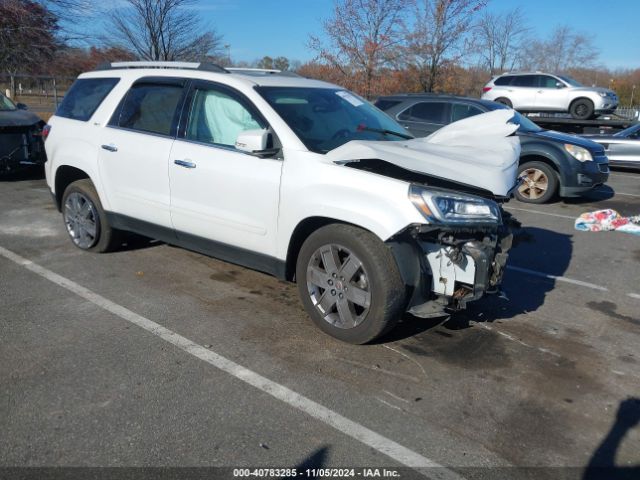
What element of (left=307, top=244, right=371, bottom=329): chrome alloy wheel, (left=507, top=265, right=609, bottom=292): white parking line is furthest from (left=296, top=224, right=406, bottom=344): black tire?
(left=507, top=265, right=609, bottom=292): white parking line

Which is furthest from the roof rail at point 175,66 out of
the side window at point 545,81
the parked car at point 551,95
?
the side window at point 545,81

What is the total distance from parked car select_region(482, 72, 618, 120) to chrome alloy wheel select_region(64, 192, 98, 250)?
50.7 ft

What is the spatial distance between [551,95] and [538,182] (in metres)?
10.0

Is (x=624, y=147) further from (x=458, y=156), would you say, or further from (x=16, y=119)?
(x=16, y=119)

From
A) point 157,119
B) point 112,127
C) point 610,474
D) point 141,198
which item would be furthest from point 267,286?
point 610,474

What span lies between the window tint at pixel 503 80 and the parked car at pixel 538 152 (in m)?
9.03

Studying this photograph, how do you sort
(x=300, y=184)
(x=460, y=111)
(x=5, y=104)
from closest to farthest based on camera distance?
1. (x=300, y=184)
2. (x=460, y=111)
3. (x=5, y=104)

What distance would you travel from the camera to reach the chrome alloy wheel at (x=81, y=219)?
224 inches

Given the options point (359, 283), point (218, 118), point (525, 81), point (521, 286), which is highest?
point (525, 81)

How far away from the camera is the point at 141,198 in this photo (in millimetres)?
5074

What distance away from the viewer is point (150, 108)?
508 cm

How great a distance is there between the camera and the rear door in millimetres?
10148

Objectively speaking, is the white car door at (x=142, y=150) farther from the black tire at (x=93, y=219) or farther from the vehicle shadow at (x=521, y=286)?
the vehicle shadow at (x=521, y=286)

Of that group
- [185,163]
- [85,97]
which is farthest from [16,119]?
[185,163]
